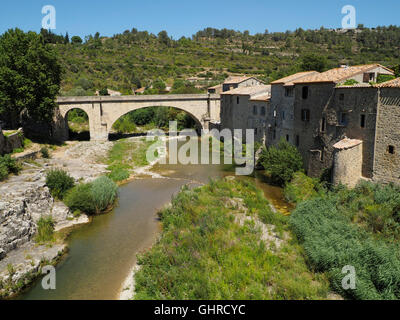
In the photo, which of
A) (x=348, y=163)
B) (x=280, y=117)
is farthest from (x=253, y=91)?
(x=348, y=163)

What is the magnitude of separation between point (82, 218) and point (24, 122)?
2297cm

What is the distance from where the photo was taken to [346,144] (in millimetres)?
20750

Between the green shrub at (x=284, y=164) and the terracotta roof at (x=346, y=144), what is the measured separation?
4.23m

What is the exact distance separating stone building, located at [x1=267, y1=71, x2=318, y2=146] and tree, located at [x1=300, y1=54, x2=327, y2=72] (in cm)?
2181

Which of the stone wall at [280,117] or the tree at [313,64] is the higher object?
the tree at [313,64]

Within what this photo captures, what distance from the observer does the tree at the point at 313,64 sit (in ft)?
163

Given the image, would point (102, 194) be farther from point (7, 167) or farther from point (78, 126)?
point (78, 126)

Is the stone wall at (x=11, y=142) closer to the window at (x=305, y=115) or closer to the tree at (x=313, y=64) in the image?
the window at (x=305, y=115)

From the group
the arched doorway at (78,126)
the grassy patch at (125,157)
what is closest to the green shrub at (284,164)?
the grassy patch at (125,157)

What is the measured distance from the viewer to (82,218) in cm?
1997

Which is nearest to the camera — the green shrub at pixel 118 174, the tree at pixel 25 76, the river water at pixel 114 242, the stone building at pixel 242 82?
the river water at pixel 114 242

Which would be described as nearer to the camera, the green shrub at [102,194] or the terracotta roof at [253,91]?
the green shrub at [102,194]

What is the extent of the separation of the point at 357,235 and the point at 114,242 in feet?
36.9

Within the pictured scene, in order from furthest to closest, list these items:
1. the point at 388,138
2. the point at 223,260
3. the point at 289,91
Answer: the point at 289,91
the point at 388,138
the point at 223,260
